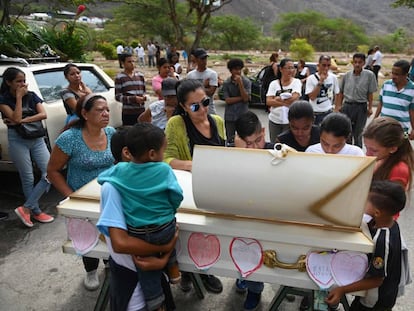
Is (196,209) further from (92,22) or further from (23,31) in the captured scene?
(92,22)

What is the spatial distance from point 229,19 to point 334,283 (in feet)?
138

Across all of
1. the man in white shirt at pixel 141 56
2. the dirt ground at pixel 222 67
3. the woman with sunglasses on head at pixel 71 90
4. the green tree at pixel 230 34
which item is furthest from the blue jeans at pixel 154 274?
the green tree at pixel 230 34

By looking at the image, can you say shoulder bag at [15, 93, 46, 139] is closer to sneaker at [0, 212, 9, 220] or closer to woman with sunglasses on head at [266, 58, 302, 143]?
sneaker at [0, 212, 9, 220]

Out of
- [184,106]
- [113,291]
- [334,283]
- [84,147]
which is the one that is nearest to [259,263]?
[334,283]

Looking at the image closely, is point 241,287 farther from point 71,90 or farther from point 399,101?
point 399,101

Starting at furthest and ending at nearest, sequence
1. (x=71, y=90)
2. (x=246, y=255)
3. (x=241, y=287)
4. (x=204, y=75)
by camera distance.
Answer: (x=204, y=75)
(x=71, y=90)
(x=241, y=287)
(x=246, y=255)

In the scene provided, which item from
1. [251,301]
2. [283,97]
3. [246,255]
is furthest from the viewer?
[283,97]

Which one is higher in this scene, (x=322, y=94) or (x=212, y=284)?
(x=322, y=94)

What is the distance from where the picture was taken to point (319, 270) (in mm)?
1542

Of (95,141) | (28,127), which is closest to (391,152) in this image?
(95,141)

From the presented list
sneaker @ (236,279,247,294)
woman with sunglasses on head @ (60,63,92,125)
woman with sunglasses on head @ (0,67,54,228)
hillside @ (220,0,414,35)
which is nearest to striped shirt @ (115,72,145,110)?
woman with sunglasses on head @ (60,63,92,125)

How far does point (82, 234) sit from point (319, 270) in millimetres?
1143

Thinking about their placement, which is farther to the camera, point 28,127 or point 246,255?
point 28,127

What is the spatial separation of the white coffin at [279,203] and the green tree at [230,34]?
131ft
